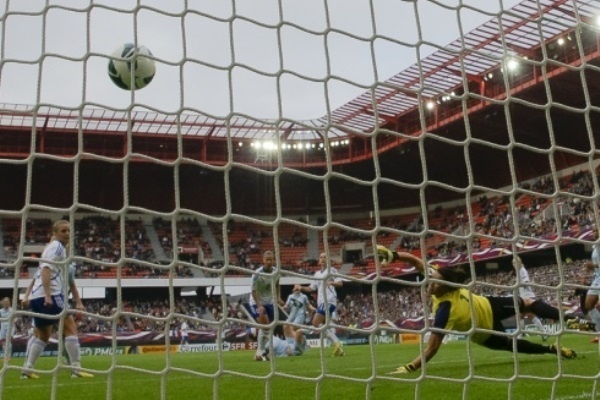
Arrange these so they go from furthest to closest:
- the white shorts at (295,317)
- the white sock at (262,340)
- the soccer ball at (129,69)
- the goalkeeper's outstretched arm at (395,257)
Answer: the white shorts at (295,317)
the white sock at (262,340)
the goalkeeper's outstretched arm at (395,257)
the soccer ball at (129,69)

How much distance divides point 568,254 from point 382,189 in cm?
1146

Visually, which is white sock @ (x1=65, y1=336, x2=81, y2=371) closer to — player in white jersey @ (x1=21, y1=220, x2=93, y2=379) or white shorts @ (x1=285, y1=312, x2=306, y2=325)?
player in white jersey @ (x1=21, y1=220, x2=93, y2=379)

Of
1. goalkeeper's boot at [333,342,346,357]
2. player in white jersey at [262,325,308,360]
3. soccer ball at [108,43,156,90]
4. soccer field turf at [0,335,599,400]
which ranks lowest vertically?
soccer field turf at [0,335,599,400]

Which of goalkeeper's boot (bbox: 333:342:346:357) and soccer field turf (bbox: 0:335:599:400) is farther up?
goalkeeper's boot (bbox: 333:342:346:357)

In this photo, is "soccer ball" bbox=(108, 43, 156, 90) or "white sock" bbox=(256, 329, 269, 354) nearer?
"soccer ball" bbox=(108, 43, 156, 90)

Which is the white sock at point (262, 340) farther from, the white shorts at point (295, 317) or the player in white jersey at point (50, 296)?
the player in white jersey at point (50, 296)

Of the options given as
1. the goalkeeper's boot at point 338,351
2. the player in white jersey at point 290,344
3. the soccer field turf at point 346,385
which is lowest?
the soccer field turf at point 346,385

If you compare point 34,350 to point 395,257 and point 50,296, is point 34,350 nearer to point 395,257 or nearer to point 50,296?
point 50,296

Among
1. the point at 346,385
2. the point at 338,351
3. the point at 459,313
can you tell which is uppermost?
the point at 459,313

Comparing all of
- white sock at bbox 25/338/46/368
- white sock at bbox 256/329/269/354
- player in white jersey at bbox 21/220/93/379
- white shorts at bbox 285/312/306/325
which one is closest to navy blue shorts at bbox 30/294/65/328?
player in white jersey at bbox 21/220/93/379

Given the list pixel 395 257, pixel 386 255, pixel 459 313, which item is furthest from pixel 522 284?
pixel 459 313

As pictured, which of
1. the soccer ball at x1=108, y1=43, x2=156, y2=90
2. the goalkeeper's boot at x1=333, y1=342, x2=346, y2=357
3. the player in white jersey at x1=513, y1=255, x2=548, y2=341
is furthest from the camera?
the goalkeeper's boot at x1=333, y1=342, x2=346, y2=357

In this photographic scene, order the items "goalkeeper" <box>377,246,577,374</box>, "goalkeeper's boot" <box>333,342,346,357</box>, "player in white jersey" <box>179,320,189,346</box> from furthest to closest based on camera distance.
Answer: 1. "player in white jersey" <box>179,320,189,346</box>
2. "goalkeeper's boot" <box>333,342,346,357</box>
3. "goalkeeper" <box>377,246,577,374</box>

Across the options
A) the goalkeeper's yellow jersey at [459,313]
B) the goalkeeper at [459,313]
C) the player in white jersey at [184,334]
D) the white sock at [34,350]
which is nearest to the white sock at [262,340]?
the white sock at [34,350]
